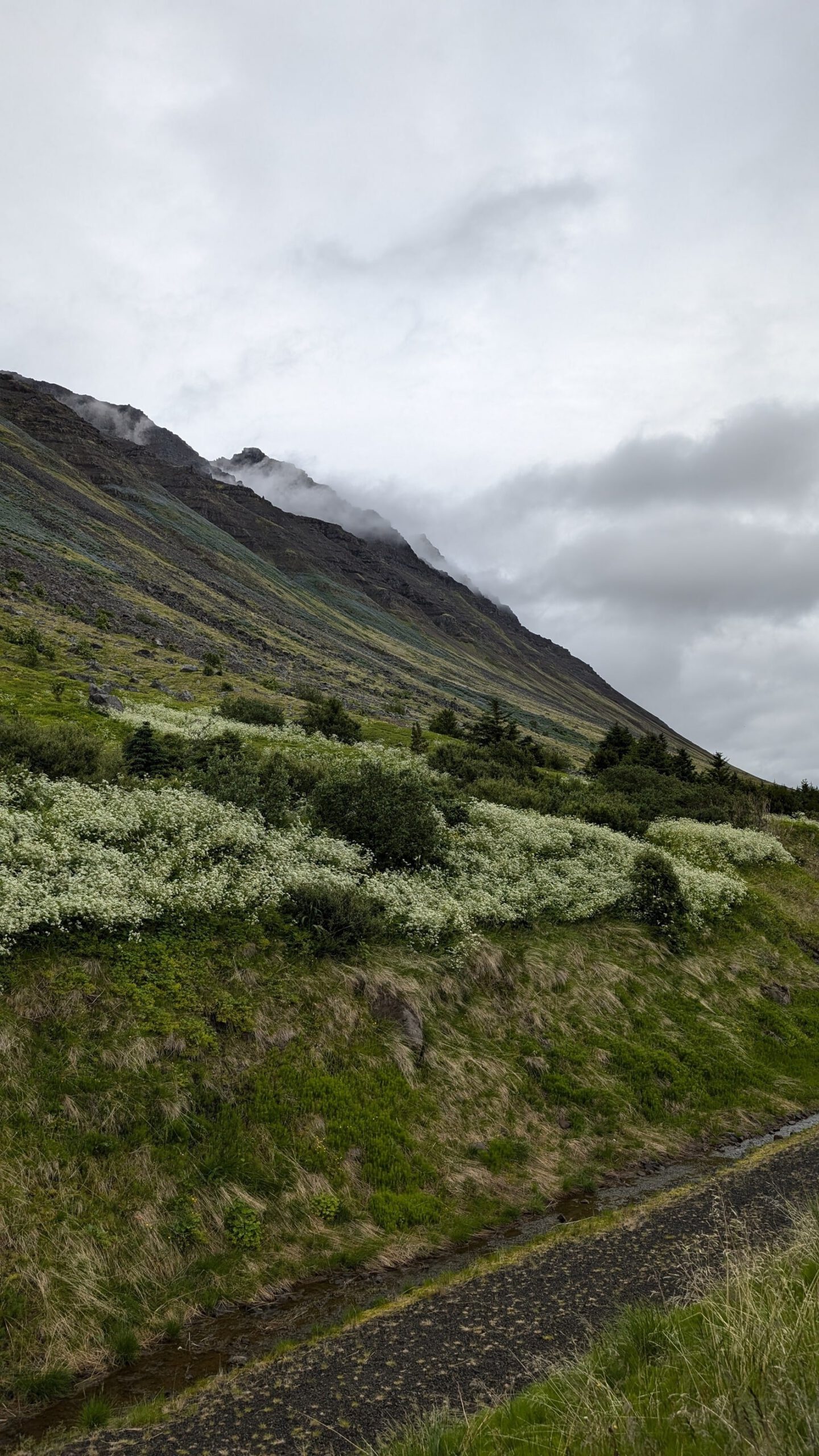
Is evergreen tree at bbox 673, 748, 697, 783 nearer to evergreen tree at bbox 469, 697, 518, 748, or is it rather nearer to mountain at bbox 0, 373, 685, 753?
evergreen tree at bbox 469, 697, 518, 748

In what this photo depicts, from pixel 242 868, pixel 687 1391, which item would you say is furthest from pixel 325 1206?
pixel 242 868

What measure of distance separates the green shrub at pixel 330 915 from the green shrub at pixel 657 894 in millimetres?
12828

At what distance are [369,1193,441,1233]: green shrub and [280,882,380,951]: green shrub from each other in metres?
6.01

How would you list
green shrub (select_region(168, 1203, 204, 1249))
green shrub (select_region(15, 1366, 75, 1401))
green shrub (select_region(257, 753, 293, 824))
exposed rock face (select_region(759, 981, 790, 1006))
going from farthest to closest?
green shrub (select_region(257, 753, 293, 824)) → exposed rock face (select_region(759, 981, 790, 1006)) → green shrub (select_region(168, 1203, 204, 1249)) → green shrub (select_region(15, 1366, 75, 1401))

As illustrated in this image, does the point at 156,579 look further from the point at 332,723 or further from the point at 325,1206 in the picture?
the point at 325,1206

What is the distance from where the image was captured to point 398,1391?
8.66m

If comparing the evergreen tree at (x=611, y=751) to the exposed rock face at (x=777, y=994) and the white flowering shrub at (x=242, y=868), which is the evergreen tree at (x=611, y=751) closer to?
the white flowering shrub at (x=242, y=868)

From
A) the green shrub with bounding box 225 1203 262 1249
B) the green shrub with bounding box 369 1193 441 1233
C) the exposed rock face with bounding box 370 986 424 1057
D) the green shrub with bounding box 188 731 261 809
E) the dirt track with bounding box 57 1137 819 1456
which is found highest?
the green shrub with bounding box 188 731 261 809

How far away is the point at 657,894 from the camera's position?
91.5 feet

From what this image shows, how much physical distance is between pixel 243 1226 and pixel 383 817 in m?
15.8

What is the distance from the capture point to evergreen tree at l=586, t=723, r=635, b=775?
59062 mm

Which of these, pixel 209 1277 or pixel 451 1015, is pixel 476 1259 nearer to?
pixel 209 1277

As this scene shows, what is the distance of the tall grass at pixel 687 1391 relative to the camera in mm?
5051

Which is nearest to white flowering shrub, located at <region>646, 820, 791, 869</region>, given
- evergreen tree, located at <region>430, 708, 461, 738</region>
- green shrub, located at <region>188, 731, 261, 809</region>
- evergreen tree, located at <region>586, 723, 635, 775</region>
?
evergreen tree, located at <region>586, 723, 635, 775</region>
